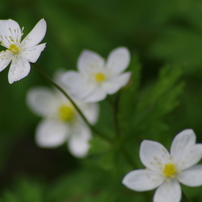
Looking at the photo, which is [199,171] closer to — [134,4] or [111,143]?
[111,143]

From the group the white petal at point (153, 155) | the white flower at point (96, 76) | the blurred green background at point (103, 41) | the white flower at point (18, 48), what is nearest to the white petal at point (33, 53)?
the white flower at point (18, 48)

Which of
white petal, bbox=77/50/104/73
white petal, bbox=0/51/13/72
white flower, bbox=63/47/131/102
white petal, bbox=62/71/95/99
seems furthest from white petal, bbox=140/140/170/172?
white petal, bbox=77/50/104/73

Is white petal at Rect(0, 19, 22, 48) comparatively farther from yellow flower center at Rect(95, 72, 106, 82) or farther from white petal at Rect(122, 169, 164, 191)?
white petal at Rect(122, 169, 164, 191)

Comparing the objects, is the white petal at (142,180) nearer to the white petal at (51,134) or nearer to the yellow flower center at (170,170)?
the yellow flower center at (170,170)

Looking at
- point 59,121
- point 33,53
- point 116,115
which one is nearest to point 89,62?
point 116,115

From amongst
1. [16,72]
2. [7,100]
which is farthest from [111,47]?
[16,72]

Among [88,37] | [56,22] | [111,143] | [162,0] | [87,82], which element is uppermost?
[56,22]
